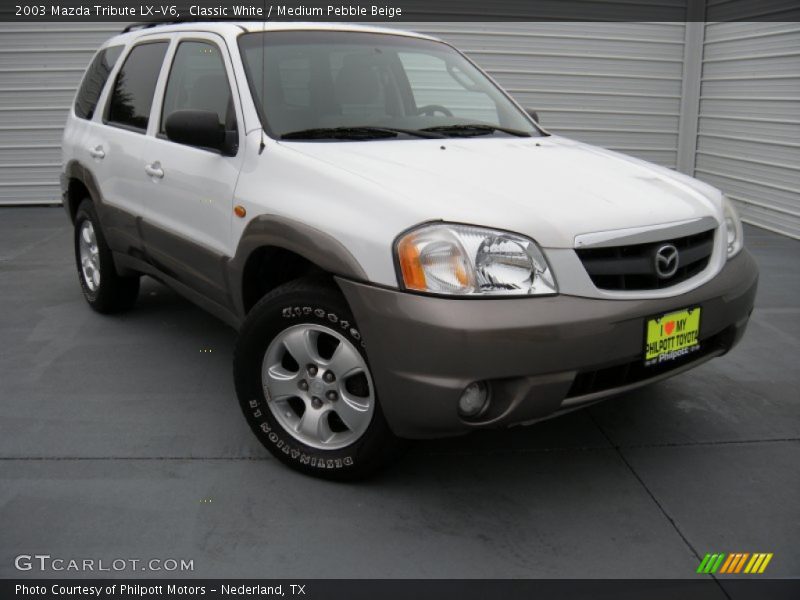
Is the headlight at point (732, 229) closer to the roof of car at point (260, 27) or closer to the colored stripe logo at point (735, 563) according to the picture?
the colored stripe logo at point (735, 563)

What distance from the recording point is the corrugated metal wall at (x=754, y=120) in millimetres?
8312

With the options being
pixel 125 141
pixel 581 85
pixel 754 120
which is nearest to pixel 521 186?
pixel 125 141

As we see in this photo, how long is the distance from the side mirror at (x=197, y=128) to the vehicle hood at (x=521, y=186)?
1.20 feet

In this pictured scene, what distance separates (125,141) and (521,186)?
98.9 inches

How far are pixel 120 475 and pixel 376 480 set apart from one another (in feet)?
3.30

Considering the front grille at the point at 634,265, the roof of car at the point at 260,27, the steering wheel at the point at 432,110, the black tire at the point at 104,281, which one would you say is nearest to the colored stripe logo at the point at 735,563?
the front grille at the point at 634,265

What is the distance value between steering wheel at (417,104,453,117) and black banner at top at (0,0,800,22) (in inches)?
251

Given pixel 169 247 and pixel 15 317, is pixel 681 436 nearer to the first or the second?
pixel 169 247

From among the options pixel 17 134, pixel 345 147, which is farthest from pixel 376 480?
pixel 17 134

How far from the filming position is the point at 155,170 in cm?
403

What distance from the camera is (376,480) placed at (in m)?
3.11

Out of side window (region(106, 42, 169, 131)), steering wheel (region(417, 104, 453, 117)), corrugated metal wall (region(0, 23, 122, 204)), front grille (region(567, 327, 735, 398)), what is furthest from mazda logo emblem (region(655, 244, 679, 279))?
corrugated metal wall (region(0, 23, 122, 204))

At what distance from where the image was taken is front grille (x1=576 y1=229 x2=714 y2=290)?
9.00 ft
